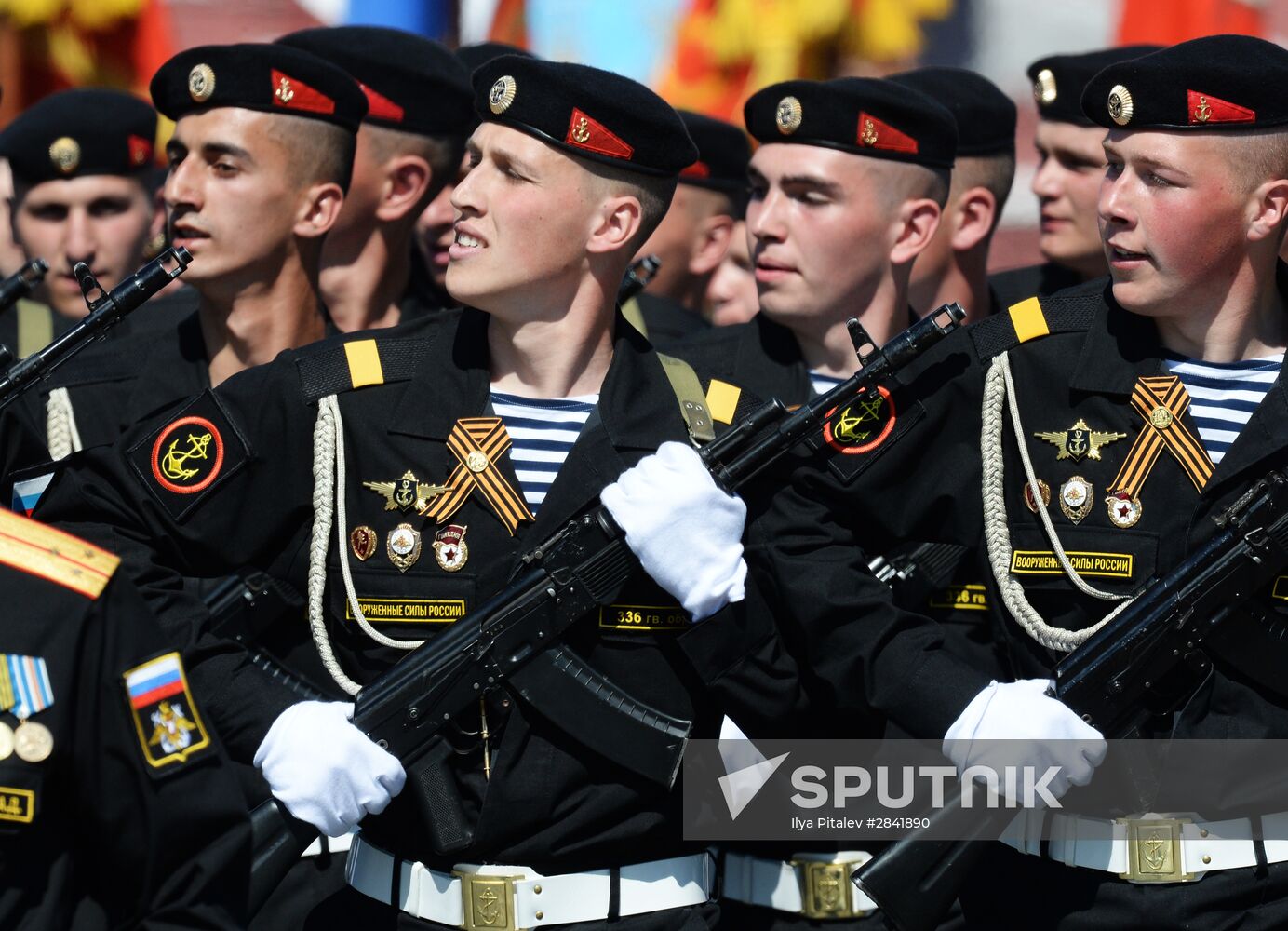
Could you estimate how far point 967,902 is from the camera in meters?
4.90

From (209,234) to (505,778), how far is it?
221cm

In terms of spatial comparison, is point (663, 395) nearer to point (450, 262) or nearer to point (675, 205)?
point (450, 262)

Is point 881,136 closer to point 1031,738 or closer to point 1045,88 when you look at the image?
point 1045,88

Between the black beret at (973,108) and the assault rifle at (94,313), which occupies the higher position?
the black beret at (973,108)

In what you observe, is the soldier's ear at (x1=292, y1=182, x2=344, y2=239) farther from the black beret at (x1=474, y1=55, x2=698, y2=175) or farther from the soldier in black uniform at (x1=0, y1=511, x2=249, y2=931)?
the soldier in black uniform at (x1=0, y1=511, x2=249, y2=931)

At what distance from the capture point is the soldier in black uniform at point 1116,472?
184 inches

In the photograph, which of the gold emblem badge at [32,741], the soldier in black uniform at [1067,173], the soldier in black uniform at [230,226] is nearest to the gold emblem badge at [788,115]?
the soldier in black uniform at [230,226]

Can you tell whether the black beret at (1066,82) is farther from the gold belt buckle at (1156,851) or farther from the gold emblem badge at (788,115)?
the gold belt buckle at (1156,851)

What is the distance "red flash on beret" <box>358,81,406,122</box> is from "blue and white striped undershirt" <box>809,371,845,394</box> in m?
2.05

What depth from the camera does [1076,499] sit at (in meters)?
4.84

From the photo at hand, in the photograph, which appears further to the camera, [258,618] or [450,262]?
[258,618]

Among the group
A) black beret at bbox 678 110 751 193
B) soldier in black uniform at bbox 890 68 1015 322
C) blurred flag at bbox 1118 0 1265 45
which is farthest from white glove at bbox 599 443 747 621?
blurred flag at bbox 1118 0 1265 45

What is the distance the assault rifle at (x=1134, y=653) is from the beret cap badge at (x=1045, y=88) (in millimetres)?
3209

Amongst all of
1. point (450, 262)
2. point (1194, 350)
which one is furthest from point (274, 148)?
point (1194, 350)
